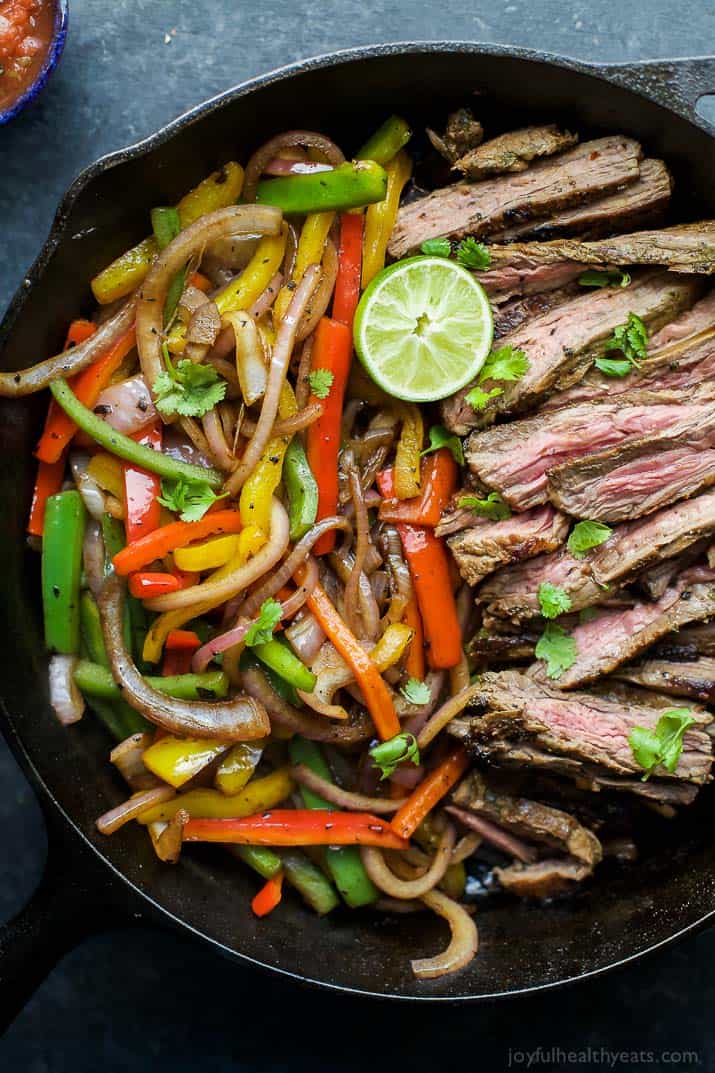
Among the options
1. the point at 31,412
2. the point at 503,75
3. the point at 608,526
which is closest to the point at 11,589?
the point at 31,412

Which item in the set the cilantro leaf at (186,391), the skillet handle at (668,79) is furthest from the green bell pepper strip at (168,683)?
the skillet handle at (668,79)

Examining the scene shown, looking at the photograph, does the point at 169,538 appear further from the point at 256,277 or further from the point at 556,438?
the point at 556,438

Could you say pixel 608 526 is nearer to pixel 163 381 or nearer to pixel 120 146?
pixel 163 381

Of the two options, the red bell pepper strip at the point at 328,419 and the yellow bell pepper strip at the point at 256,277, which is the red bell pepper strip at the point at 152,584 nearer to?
the red bell pepper strip at the point at 328,419

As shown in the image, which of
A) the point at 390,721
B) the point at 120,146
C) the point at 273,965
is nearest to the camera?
the point at 273,965

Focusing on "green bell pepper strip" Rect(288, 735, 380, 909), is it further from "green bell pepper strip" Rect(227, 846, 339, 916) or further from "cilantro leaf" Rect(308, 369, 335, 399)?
"cilantro leaf" Rect(308, 369, 335, 399)
